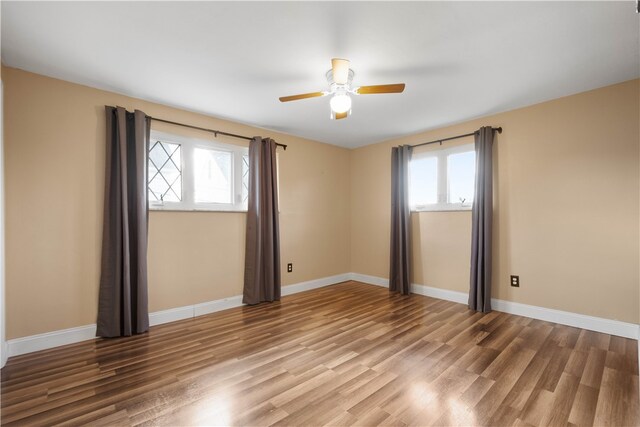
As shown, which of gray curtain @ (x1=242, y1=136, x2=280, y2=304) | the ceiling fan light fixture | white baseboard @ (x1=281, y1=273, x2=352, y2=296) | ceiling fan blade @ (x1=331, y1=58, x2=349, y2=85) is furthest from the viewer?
white baseboard @ (x1=281, y1=273, x2=352, y2=296)

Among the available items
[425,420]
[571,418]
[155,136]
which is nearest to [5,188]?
[155,136]

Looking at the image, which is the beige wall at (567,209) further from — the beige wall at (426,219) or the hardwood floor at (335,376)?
the hardwood floor at (335,376)

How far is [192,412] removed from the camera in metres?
1.66

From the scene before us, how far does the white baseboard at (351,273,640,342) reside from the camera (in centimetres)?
266

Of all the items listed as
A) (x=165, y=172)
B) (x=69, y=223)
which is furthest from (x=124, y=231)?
(x=165, y=172)

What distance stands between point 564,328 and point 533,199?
1353 millimetres

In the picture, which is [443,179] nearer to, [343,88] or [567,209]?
[567,209]

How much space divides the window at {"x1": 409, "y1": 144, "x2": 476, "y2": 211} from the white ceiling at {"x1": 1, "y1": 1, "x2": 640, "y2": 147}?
890mm

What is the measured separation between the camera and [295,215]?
14.5 ft

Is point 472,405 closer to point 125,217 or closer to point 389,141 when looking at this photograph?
point 125,217

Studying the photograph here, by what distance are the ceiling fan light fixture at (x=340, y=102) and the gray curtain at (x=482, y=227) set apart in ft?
6.82

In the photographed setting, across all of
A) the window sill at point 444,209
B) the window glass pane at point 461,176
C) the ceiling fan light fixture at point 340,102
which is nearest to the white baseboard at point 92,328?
the window sill at point 444,209

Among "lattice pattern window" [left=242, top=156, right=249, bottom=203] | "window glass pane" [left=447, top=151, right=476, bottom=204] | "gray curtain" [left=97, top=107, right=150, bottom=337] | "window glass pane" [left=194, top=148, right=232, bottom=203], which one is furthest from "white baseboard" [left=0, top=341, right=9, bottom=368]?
"window glass pane" [left=447, top=151, right=476, bottom=204]

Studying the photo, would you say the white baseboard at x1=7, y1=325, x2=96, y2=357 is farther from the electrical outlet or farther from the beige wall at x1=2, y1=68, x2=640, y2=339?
the electrical outlet
